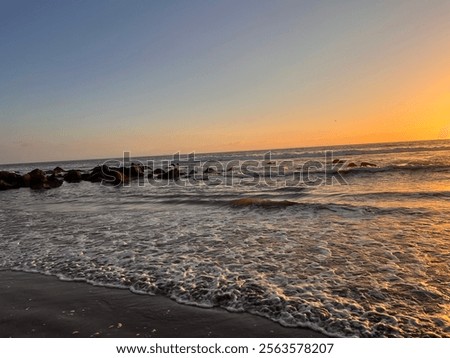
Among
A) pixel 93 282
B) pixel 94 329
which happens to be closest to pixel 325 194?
pixel 93 282

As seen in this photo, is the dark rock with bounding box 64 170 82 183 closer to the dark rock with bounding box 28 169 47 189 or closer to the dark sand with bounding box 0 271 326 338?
the dark rock with bounding box 28 169 47 189

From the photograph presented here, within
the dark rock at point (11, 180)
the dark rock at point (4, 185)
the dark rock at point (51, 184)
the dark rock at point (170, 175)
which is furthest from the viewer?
the dark rock at point (170, 175)

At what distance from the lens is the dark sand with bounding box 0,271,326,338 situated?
11.8ft

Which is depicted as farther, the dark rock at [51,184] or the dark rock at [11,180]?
the dark rock at [11,180]

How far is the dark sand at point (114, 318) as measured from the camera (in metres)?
3.59

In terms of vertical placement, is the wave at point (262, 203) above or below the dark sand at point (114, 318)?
above

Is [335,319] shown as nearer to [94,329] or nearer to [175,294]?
[175,294]

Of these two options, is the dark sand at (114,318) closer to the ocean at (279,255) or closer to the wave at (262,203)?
the ocean at (279,255)

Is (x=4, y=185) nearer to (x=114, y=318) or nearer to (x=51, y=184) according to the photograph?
(x=51, y=184)

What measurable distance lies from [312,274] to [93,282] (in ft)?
11.8

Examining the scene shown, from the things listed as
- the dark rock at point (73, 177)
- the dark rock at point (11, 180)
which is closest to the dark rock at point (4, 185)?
the dark rock at point (11, 180)

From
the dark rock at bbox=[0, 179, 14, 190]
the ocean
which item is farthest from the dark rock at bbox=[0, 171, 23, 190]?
the ocean

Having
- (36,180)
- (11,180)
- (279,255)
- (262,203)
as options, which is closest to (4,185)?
(11,180)

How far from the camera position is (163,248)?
7.10 m
